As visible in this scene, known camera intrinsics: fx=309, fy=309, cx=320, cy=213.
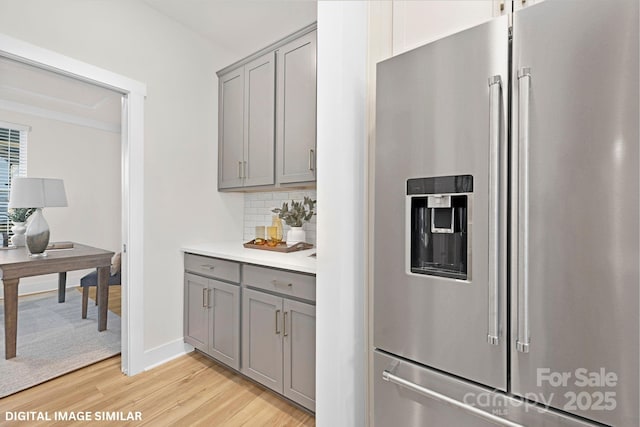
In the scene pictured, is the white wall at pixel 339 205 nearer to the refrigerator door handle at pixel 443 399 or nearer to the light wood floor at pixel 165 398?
the refrigerator door handle at pixel 443 399

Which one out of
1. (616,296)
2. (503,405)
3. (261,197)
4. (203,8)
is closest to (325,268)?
(503,405)

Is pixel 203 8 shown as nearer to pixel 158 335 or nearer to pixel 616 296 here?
pixel 158 335

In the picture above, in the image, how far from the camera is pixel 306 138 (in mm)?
2176

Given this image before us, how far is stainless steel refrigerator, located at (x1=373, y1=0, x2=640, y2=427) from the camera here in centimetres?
81

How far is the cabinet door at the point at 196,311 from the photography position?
7.67ft

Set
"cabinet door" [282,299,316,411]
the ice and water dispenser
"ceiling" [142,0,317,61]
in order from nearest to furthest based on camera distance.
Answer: the ice and water dispenser < "cabinet door" [282,299,316,411] < "ceiling" [142,0,317,61]

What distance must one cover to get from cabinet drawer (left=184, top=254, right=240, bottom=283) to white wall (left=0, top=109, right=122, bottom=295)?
52 centimetres

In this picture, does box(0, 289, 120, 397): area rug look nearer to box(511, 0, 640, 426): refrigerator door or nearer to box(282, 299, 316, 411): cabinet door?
box(282, 299, 316, 411): cabinet door

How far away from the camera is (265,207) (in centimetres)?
292

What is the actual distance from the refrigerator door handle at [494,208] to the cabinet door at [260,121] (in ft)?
5.55

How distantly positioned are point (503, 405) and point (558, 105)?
3.04 ft

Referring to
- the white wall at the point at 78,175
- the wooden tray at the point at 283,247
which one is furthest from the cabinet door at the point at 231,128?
the white wall at the point at 78,175

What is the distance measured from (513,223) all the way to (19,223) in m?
2.60

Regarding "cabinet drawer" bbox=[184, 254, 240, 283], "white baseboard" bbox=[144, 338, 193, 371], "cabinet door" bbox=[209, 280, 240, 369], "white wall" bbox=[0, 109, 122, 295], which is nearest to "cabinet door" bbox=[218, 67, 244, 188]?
"cabinet drawer" bbox=[184, 254, 240, 283]
